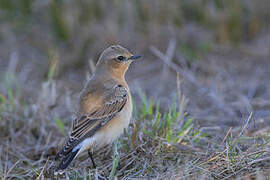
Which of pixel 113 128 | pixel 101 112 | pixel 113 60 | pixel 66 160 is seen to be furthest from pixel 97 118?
pixel 113 60

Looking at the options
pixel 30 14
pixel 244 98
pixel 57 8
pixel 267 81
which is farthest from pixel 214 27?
pixel 30 14

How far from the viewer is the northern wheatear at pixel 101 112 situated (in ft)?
14.9

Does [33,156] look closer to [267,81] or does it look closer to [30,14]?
[267,81]

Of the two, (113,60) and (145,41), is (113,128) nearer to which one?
(113,60)

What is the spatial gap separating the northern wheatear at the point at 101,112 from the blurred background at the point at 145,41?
194cm

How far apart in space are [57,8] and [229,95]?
458 centimetres

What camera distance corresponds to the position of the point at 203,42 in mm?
8664

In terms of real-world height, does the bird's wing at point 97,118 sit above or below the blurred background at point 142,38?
above

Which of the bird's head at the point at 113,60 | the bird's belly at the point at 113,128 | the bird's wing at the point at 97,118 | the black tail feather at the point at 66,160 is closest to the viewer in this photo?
the black tail feather at the point at 66,160

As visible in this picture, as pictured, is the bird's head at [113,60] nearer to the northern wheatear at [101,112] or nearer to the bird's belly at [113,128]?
the northern wheatear at [101,112]

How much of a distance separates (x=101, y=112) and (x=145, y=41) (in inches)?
173

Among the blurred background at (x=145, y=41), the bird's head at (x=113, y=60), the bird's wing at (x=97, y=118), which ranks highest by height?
the bird's head at (x=113, y=60)

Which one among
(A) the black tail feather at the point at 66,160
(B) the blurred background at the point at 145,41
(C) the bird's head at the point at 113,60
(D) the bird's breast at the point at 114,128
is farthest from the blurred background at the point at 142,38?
(A) the black tail feather at the point at 66,160

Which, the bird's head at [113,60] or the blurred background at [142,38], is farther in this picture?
the blurred background at [142,38]
